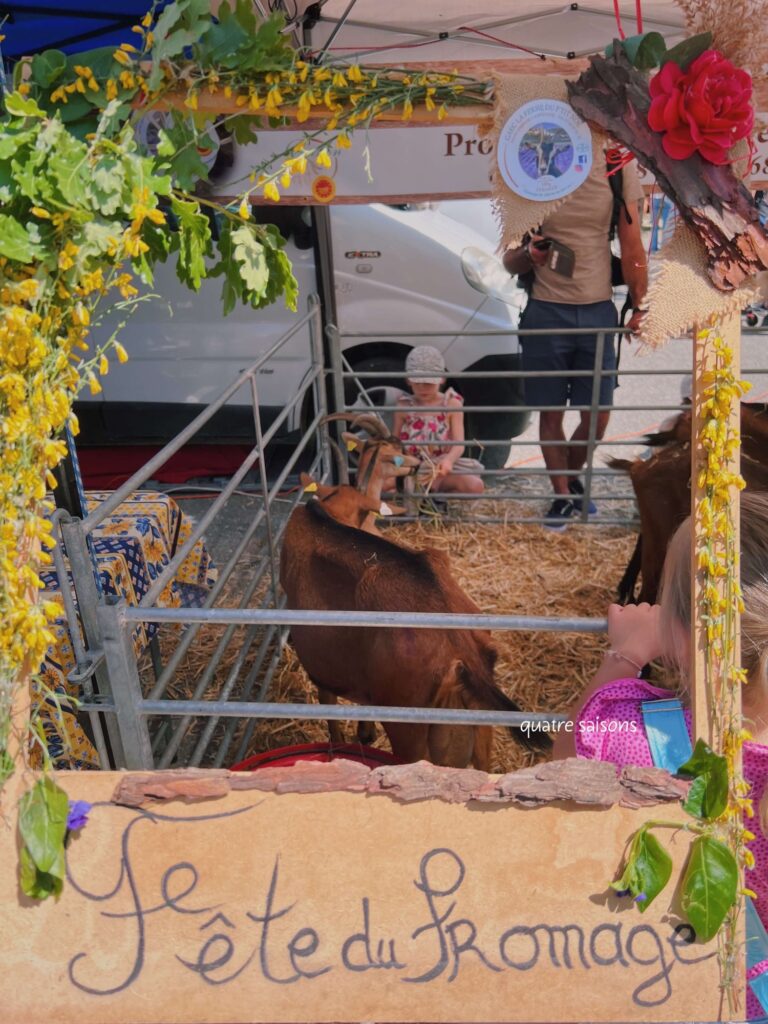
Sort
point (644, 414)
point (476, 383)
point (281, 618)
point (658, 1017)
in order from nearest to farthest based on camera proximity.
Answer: point (658, 1017), point (281, 618), point (476, 383), point (644, 414)

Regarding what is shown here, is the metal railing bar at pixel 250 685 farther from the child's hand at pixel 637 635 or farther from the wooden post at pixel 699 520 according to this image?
the wooden post at pixel 699 520

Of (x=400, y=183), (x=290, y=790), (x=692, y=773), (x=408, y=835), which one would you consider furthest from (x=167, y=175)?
(x=400, y=183)

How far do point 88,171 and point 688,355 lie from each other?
9.61m

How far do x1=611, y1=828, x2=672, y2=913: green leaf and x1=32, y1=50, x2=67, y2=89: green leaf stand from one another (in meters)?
1.69

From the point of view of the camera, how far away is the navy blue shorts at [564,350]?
4.97 meters

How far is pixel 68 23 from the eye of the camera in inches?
138

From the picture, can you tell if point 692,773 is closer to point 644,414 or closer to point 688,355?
point 644,414

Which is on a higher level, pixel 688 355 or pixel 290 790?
pixel 290 790

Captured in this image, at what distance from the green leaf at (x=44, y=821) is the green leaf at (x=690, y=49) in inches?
63.6

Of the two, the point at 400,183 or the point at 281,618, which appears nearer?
the point at 281,618

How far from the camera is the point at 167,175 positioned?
154 cm

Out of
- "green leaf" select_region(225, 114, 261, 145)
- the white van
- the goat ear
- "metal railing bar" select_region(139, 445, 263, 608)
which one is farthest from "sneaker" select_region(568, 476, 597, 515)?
"green leaf" select_region(225, 114, 261, 145)

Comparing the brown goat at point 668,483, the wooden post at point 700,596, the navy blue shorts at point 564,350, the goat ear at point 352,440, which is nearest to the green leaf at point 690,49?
the wooden post at point 700,596

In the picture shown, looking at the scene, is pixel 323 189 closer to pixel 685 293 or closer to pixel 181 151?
pixel 181 151
